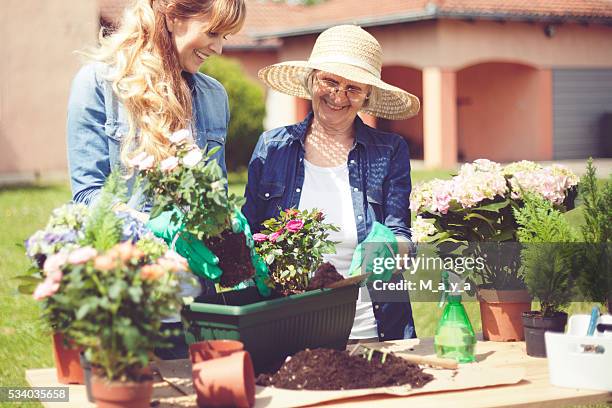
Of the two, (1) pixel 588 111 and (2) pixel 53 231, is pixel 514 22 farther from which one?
(2) pixel 53 231

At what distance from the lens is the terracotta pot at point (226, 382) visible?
6.05 ft

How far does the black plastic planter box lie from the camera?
1.99 metres

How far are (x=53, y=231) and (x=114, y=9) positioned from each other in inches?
679

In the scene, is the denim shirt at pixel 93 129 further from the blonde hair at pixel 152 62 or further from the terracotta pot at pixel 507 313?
the terracotta pot at pixel 507 313

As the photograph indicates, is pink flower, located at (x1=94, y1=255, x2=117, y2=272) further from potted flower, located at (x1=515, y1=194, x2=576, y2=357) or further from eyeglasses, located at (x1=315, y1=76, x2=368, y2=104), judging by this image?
eyeglasses, located at (x1=315, y1=76, x2=368, y2=104)

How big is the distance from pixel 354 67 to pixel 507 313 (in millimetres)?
916

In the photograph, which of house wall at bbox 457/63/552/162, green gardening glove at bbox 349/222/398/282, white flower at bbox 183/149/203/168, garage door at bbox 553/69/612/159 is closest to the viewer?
white flower at bbox 183/149/203/168

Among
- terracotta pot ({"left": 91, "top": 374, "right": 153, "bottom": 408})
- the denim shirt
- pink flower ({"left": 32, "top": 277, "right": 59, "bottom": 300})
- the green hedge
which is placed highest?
the green hedge

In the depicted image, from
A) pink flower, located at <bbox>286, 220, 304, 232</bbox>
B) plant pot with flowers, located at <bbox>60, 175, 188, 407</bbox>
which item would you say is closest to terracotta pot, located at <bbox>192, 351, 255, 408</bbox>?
plant pot with flowers, located at <bbox>60, 175, 188, 407</bbox>

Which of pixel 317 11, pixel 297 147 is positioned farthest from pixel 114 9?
pixel 297 147

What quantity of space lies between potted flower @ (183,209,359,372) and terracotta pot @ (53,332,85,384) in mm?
276

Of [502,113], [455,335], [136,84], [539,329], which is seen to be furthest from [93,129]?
[502,113]

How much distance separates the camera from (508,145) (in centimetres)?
1781

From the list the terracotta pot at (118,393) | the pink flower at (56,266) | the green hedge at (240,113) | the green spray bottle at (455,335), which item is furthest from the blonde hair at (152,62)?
the green hedge at (240,113)
